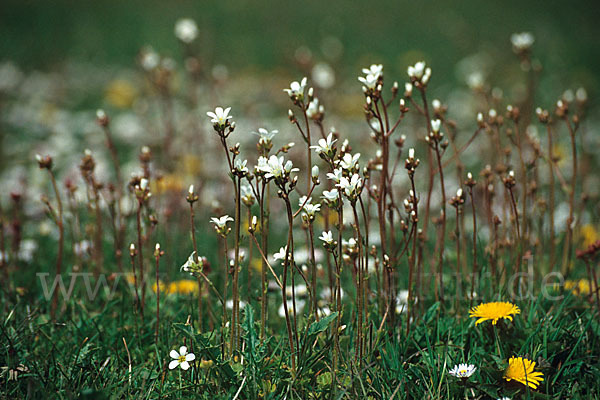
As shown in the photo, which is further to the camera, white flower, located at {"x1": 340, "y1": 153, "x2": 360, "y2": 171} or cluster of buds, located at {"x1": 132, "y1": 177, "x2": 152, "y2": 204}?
cluster of buds, located at {"x1": 132, "y1": 177, "x2": 152, "y2": 204}

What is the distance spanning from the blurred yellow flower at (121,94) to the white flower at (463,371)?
5.13m

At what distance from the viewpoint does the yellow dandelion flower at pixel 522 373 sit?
4.82 feet

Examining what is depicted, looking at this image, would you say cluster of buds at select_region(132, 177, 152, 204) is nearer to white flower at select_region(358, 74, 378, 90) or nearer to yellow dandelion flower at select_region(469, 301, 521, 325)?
white flower at select_region(358, 74, 378, 90)

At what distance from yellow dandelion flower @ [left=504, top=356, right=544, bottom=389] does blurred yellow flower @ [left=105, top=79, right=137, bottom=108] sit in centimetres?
521

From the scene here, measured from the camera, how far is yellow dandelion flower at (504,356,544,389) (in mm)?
1468

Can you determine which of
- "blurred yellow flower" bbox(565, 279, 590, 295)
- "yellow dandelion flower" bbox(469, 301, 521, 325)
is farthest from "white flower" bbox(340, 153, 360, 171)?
"blurred yellow flower" bbox(565, 279, 590, 295)

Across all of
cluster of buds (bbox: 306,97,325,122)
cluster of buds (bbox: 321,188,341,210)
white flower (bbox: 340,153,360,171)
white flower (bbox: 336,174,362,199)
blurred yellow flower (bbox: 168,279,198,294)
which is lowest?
blurred yellow flower (bbox: 168,279,198,294)

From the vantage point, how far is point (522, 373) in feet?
4.85

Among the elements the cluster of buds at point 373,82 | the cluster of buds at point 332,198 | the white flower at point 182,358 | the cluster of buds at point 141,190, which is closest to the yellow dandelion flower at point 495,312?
the cluster of buds at point 332,198

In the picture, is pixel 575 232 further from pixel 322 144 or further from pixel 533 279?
pixel 322 144

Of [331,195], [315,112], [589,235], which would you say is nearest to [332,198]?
[331,195]

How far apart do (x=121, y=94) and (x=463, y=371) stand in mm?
5344

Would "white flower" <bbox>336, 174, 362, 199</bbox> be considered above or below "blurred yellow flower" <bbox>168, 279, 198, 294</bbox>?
above

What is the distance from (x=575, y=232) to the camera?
249cm
